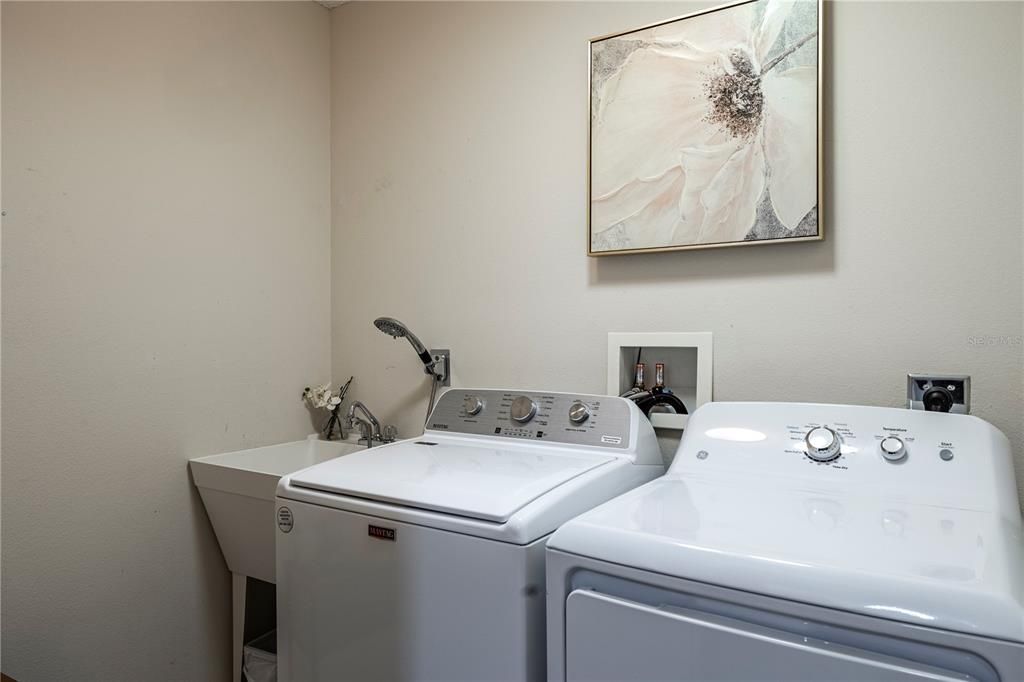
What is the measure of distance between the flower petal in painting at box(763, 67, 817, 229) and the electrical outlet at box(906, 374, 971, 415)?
1.41ft

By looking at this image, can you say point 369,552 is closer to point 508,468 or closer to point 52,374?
point 508,468

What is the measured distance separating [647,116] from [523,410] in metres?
0.82

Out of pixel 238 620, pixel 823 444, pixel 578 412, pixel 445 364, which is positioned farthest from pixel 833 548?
pixel 238 620

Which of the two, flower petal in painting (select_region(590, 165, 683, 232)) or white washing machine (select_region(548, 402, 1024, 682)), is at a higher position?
flower petal in painting (select_region(590, 165, 683, 232))

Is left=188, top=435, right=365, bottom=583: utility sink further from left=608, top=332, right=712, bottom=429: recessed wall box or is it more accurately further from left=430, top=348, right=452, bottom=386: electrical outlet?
left=608, top=332, right=712, bottom=429: recessed wall box

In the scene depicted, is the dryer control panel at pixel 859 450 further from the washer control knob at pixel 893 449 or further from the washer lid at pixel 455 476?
the washer lid at pixel 455 476

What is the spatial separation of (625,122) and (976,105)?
75 centimetres

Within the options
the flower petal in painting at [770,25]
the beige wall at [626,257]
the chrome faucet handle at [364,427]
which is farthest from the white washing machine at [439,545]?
the flower petal in painting at [770,25]

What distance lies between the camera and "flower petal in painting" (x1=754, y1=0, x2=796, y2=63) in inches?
58.4

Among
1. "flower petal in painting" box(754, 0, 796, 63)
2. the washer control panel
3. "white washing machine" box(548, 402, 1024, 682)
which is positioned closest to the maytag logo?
"white washing machine" box(548, 402, 1024, 682)

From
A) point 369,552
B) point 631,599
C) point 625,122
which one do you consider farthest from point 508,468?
point 625,122

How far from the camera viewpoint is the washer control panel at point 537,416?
149 cm

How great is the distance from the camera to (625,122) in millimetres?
1681

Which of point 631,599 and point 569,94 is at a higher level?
point 569,94
